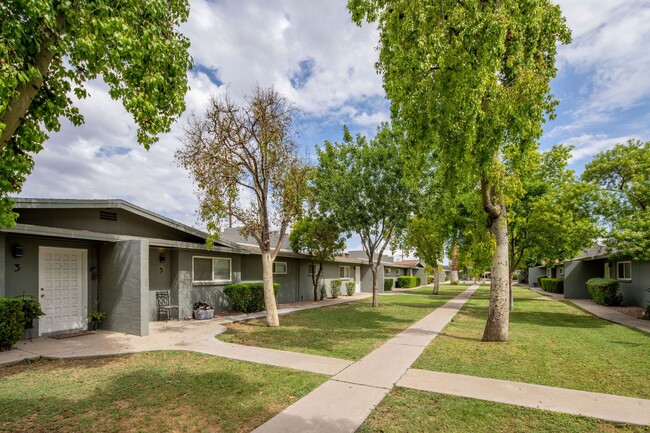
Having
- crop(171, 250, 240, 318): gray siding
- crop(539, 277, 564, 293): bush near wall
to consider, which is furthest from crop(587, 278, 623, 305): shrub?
crop(171, 250, 240, 318): gray siding

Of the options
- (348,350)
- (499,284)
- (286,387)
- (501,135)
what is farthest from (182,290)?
(501,135)

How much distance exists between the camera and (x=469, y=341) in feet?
31.4

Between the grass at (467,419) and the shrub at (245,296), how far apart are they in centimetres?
1019

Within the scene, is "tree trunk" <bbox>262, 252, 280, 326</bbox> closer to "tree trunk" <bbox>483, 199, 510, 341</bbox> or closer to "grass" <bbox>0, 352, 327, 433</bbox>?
"grass" <bbox>0, 352, 327, 433</bbox>

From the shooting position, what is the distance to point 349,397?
527cm

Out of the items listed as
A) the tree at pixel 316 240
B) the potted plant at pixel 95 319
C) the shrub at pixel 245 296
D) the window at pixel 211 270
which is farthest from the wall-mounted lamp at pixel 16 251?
the tree at pixel 316 240

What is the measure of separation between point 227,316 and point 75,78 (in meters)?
10.7

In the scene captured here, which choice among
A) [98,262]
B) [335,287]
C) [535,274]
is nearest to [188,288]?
[98,262]

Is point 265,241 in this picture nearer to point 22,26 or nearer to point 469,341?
point 469,341

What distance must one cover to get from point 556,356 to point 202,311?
431 inches

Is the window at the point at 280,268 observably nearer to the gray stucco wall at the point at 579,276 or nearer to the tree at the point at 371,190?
the tree at the point at 371,190

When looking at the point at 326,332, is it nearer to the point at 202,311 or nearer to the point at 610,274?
the point at 202,311

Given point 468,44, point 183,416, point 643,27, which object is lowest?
point 183,416

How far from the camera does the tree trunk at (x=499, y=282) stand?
9.23m
